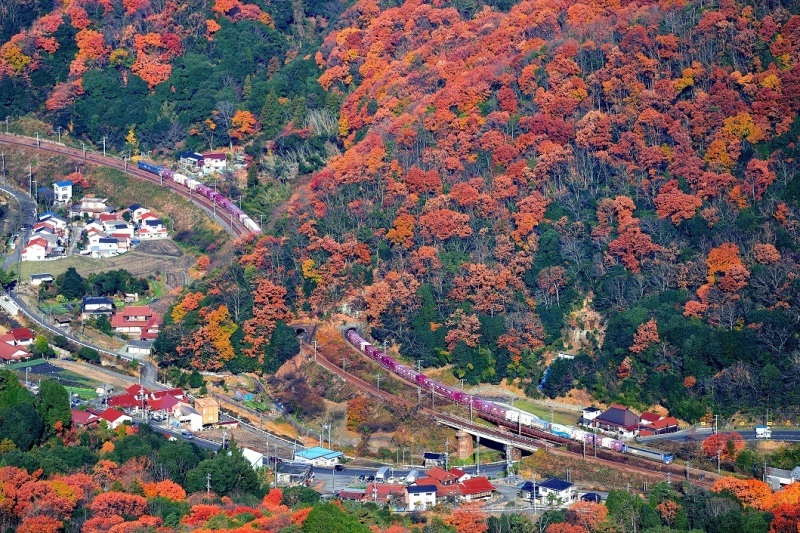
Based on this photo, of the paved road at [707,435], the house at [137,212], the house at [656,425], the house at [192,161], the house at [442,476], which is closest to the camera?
the house at [442,476]

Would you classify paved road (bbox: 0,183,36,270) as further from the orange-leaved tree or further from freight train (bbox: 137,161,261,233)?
the orange-leaved tree

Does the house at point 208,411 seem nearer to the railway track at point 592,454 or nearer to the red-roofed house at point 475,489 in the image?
the railway track at point 592,454

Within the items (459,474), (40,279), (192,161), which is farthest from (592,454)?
(192,161)

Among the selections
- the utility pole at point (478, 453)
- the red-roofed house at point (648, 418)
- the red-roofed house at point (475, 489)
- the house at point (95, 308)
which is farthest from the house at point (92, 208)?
the red-roofed house at point (648, 418)

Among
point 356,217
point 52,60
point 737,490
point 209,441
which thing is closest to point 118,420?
point 209,441

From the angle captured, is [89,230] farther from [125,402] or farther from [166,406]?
[166,406]

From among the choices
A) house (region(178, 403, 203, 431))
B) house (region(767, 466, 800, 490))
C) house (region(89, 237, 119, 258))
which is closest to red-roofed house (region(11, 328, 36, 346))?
house (region(178, 403, 203, 431))

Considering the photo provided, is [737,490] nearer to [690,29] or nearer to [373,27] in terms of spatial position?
[690,29]

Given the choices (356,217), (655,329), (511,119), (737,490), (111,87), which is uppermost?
(111,87)
